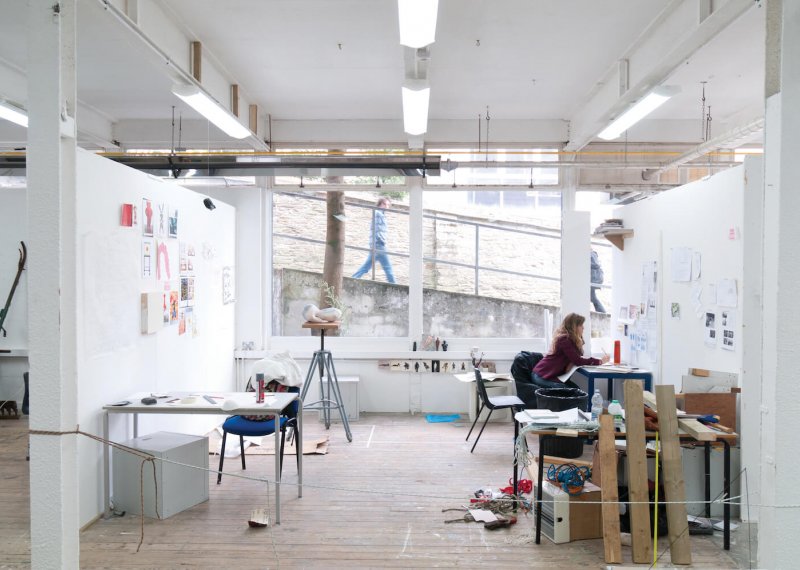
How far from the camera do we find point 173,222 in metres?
5.85

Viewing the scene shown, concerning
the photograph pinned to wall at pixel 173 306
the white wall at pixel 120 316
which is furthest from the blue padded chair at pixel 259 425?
the photograph pinned to wall at pixel 173 306

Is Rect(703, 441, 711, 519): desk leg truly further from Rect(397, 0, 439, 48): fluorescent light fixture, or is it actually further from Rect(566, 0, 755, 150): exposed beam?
Rect(397, 0, 439, 48): fluorescent light fixture

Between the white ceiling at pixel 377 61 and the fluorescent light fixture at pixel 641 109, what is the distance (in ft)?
0.56

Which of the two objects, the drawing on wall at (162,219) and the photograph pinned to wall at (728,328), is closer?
the photograph pinned to wall at (728,328)

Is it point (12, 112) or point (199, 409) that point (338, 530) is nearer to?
point (199, 409)

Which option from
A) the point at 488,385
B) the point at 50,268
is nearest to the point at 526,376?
the point at 488,385

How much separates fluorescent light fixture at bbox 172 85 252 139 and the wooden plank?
4.17m

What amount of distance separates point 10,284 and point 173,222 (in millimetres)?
2614

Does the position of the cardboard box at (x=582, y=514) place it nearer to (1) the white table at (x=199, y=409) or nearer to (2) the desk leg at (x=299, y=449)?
(1) the white table at (x=199, y=409)

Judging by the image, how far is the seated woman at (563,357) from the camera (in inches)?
249

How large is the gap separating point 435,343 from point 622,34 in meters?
4.31

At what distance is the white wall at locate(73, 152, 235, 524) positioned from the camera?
4.32 metres

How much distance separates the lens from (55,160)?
2.93m

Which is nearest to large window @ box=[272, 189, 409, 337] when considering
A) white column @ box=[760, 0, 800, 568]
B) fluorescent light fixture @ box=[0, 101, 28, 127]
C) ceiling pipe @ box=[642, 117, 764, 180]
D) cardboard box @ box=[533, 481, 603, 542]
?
fluorescent light fixture @ box=[0, 101, 28, 127]
